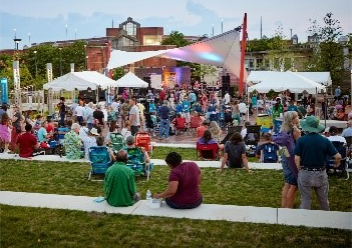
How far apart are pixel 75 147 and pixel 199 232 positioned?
734 cm

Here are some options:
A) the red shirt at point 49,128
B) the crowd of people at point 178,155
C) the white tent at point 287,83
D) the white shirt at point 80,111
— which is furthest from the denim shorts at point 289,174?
the white shirt at point 80,111

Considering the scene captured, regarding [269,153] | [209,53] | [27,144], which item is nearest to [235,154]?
[269,153]

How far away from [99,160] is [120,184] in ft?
9.87

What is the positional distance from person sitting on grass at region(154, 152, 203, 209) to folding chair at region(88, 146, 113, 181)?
131 inches

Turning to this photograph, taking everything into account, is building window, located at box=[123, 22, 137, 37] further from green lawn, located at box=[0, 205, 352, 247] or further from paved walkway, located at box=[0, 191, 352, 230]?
green lawn, located at box=[0, 205, 352, 247]

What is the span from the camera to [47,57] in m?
69.7

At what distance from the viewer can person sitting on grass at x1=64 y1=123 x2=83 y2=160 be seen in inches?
505

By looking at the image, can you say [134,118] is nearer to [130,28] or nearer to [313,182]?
[313,182]

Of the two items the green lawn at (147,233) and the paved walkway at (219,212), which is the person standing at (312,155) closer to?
the paved walkway at (219,212)

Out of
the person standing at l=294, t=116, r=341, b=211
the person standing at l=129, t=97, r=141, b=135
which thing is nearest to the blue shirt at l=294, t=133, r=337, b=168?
the person standing at l=294, t=116, r=341, b=211

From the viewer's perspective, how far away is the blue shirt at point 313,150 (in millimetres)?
6711

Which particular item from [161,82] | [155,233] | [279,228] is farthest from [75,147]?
[161,82]

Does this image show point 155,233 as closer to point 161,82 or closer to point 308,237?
point 308,237

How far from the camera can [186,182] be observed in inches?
292
